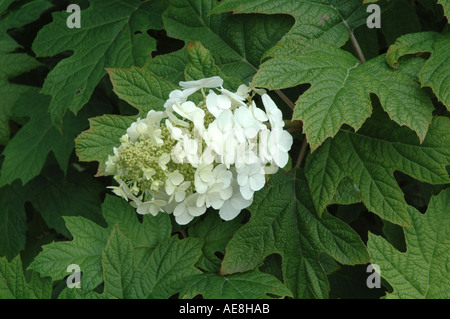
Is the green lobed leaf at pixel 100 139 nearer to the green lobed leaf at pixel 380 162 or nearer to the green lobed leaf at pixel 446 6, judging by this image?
the green lobed leaf at pixel 380 162

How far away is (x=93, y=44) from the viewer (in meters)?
2.38

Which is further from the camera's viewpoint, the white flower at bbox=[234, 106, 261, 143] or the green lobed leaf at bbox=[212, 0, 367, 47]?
the green lobed leaf at bbox=[212, 0, 367, 47]

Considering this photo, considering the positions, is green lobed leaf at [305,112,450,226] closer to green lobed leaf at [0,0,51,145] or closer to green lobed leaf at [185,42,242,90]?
green lobed leaf at [185,42,242,90]

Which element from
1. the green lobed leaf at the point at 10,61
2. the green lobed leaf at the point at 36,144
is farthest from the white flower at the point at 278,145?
the green lobed leaf at the point at 10,61

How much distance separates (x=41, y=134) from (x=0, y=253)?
825mm

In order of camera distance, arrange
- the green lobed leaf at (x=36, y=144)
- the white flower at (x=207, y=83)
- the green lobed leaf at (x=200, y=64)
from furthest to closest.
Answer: the green lobed leaf at (x=36, y=144) < the green lobed leaf at (x=200, y=64) < the white flower at (x=207, y=83)

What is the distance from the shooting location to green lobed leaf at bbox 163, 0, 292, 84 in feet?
6.82

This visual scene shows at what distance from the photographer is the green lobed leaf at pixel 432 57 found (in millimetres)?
1604

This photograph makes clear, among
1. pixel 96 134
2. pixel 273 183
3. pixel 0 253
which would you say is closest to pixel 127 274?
pixel 96 134

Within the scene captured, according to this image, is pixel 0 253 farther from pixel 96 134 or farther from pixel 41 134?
pixel 96 134

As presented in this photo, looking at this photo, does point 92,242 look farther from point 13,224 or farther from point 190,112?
point 13,224

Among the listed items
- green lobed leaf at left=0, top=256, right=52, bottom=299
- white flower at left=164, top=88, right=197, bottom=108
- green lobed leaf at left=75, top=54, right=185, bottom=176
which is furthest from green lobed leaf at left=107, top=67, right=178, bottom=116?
green lobed leaf at left=0, top=256, right=52, bottom=299

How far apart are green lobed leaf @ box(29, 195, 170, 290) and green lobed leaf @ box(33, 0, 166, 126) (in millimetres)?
502

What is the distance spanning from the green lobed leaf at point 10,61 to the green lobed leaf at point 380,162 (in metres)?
1.72
